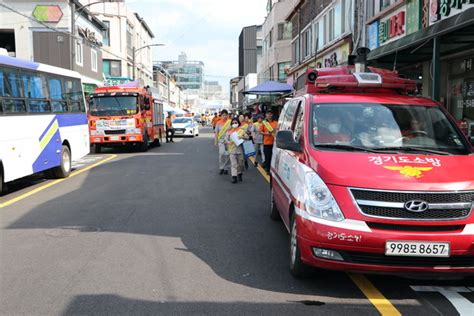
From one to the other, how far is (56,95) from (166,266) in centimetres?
865

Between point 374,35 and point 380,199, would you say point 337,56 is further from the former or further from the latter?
point 380,199

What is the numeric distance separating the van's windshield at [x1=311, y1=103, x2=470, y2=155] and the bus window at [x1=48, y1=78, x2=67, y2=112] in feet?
28.4

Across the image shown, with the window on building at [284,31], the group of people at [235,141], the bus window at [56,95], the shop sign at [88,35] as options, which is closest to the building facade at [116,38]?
the shop sign at [88,35]

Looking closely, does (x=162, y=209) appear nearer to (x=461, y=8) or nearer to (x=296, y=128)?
(x=296, y=128)

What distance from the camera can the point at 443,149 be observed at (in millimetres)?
5199

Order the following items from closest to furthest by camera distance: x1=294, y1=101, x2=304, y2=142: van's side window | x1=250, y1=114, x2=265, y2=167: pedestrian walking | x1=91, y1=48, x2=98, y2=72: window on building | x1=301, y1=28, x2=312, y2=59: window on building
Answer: x1=294, y1=101, x2=304, y2=142: van's side window < x1=250, y1=114, x2=265, y2=167: pedestrian walking < x1=301, y1=28, x2=312, y2=59: window on building < x1=91, y1=48, x2=98, y2=72: window on building

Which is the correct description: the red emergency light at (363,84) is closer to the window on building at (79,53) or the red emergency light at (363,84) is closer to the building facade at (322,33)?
the building facade at (322,33)

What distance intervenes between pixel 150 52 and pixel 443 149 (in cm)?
7507

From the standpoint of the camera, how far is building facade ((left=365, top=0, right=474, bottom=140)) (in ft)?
31.9

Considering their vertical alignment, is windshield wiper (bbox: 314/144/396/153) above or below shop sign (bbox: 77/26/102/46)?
below

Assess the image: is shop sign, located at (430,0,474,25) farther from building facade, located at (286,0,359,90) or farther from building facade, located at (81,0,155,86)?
building facade, located at (81,0,155,86)

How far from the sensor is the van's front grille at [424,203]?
4.23m

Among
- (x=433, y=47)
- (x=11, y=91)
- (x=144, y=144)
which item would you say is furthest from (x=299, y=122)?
(x=144, y=144)

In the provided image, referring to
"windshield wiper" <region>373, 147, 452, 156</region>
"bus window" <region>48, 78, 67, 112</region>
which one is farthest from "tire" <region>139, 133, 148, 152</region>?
"windshield wiper" <region>373, 147, 452, 156</region>
